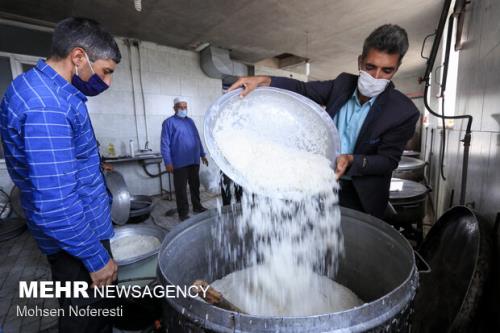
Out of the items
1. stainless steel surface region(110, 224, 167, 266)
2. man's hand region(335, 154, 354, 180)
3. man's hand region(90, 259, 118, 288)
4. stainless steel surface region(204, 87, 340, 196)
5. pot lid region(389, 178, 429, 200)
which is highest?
stainless steel surface region(204, 87, 340, 196)

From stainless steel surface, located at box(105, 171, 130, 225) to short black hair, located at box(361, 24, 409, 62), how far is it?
3.04 metres

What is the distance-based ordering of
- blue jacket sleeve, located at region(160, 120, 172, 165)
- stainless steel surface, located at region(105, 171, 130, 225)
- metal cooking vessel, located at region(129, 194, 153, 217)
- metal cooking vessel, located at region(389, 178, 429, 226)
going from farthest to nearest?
blue jacket sleeve, located at region(160, 120, 172, 165) → metal cooking vessel, located at region(129, 194, 153, 217) → stainless steel surface, located at region(105, 171, 130, 225) → metal cooking vessel, located at region(389, 178, 429, 226)

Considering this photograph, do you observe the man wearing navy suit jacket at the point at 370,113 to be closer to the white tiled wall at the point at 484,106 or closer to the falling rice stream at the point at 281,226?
the falling rice stream at the point at 281,226

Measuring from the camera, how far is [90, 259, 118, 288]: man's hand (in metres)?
1.22

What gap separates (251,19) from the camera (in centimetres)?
387

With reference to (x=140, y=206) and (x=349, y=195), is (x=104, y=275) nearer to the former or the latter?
(x=349, y=195)

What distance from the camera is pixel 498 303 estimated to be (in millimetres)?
956

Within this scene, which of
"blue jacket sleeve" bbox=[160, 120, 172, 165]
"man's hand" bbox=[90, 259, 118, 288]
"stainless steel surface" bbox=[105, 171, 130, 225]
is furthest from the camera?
"blue jacket sleeve" bbox=[160, 120, 172, 165]

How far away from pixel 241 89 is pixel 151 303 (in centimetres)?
139

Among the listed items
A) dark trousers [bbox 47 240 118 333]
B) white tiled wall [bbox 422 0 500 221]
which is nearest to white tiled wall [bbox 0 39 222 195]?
dark trousers [bbox 47 240 118 333]

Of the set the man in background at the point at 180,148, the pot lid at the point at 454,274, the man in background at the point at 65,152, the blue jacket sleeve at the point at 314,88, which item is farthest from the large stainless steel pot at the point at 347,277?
the man in background at the point at 180,148

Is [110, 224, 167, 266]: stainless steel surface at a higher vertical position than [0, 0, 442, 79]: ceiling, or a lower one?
lower

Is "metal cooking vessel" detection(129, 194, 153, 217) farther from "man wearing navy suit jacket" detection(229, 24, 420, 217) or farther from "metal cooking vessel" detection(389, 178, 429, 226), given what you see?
"metal cooking vessel" detection(389, 178, 429, 226)

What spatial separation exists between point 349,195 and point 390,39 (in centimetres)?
82
